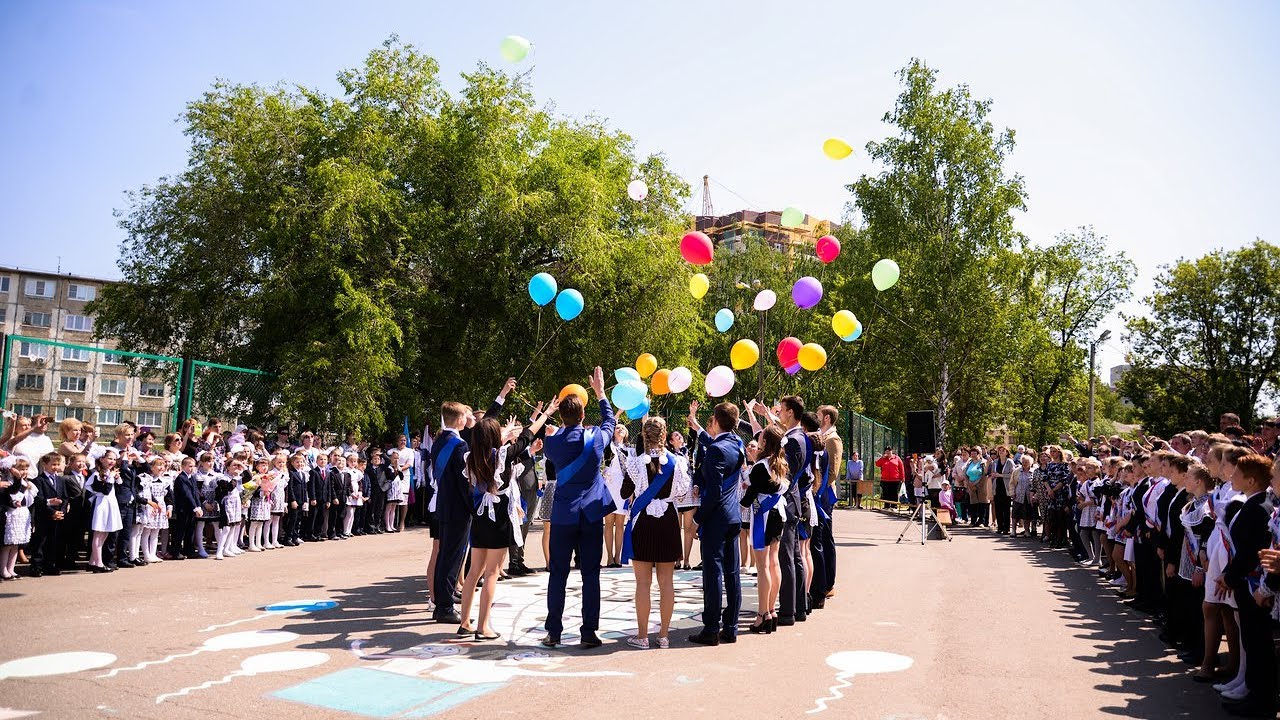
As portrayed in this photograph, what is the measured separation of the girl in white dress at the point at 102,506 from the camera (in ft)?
35.0

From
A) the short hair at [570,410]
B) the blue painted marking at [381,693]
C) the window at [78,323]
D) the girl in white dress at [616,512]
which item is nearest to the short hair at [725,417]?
the short hair at [570,410]

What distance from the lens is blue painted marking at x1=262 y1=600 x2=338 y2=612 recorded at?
8.36m

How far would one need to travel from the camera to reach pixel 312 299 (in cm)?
2003

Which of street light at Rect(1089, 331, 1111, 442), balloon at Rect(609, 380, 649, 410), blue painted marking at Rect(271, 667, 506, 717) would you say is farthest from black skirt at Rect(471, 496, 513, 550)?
street light at Rect(1089, 331, 1111, 442)

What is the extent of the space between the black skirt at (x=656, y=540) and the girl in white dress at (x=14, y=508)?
24.0 feet

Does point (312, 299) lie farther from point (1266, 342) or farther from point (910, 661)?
point (1266, 342)

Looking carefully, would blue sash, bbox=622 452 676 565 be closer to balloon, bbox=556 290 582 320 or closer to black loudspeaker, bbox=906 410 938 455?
balloon, bbox=556 290 582 320

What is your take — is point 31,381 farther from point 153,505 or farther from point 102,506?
point 102,506

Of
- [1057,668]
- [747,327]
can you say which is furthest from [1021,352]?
[1057,668]

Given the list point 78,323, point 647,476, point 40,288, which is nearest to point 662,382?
point 647,476

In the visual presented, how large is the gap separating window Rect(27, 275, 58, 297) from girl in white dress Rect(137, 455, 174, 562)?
73.5 m

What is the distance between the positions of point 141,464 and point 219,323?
41.3ft

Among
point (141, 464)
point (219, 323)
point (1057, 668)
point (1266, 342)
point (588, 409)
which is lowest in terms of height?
point (1057, 668)

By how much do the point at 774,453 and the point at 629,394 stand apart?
11.4 feet
